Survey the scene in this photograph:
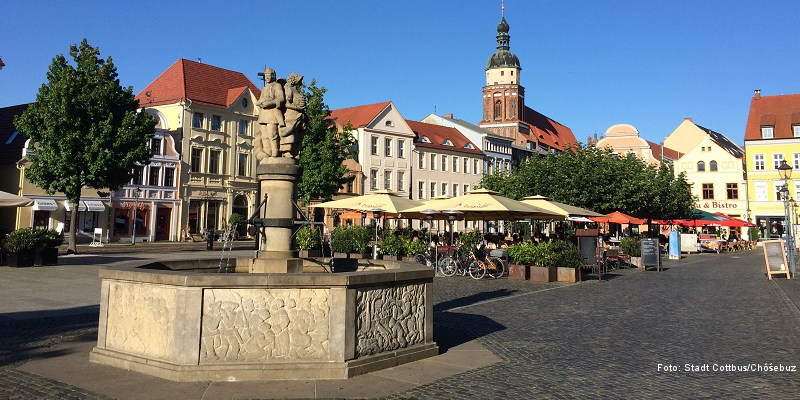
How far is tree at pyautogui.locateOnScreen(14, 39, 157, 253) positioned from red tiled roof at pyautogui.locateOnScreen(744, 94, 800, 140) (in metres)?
57.9

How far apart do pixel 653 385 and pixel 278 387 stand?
3836 millimetres

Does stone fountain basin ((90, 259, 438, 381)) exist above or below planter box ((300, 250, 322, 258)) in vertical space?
below

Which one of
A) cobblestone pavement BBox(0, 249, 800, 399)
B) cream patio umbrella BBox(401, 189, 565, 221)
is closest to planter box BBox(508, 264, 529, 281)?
cream patio umbrella BBox(401, 189, 565, 221)

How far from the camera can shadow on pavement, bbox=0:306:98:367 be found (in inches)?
282

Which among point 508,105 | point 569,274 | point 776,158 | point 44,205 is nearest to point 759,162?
point 776,158

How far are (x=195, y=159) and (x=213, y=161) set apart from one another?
1.66m

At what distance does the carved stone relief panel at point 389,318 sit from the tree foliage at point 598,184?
2824cm

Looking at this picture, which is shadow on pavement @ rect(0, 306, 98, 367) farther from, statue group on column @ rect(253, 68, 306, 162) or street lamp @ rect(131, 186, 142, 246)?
street lamp @ rect(131, 186, 142, 246)

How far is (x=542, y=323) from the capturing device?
9867 mm

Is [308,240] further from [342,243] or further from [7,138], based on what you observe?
[7,138]

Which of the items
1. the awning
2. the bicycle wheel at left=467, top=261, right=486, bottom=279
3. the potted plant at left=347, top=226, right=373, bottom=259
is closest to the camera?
the bicycle wheel at left=467, top=261, right=486, bottom=279

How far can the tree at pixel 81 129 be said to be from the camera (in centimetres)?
2697

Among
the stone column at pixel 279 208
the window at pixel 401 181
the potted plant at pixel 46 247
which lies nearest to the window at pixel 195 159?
the window at pixel 401 181

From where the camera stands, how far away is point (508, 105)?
3526 inches
